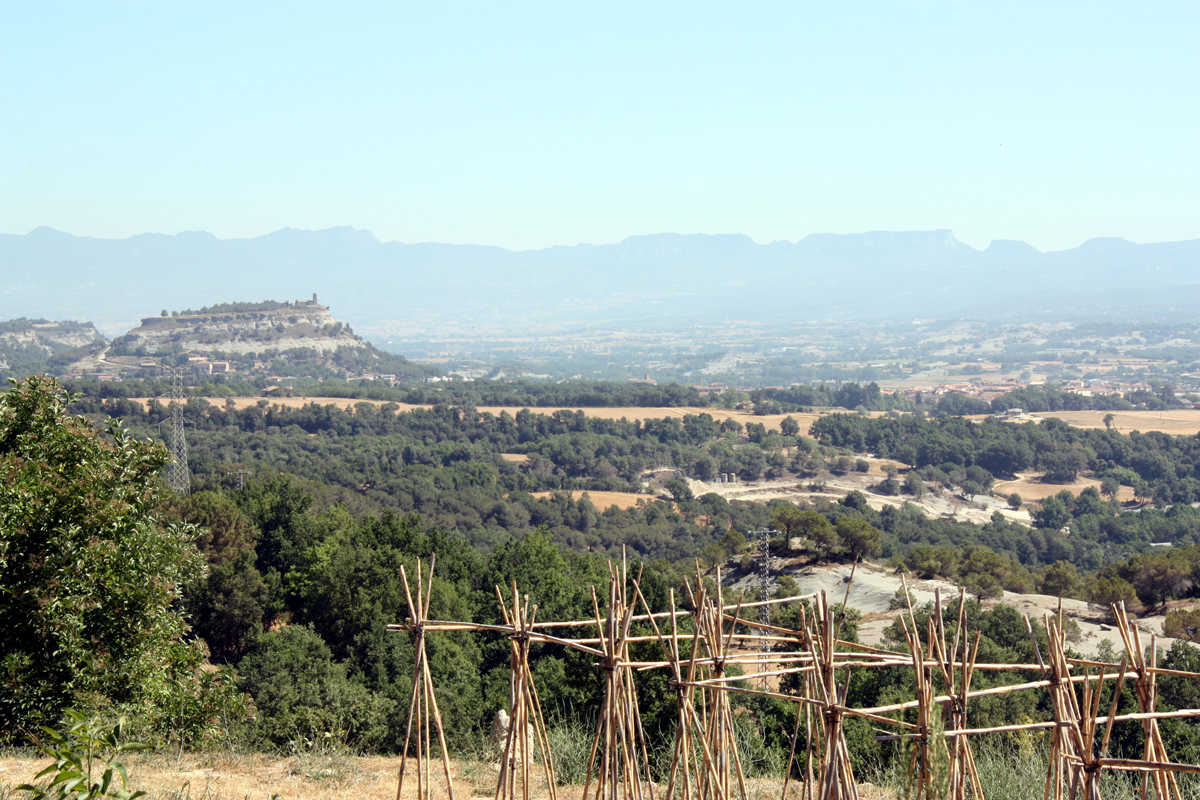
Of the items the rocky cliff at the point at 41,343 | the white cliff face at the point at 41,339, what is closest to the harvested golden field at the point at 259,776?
the rocky cliff at the point at 41,343

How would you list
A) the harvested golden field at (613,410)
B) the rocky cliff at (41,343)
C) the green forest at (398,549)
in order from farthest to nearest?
the rocky cliff at (41,343) < the harvested golden field at (613,410) < the green forest at (398,549)

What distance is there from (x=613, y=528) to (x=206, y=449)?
1218 inches

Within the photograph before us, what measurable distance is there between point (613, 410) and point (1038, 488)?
46113mm

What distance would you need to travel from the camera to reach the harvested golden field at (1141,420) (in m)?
92.9

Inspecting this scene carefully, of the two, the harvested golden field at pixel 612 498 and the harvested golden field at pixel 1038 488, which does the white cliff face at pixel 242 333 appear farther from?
the harvested golden field at pixel 1038 488

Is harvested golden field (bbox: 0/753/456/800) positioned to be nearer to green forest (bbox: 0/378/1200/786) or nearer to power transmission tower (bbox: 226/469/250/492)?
green forest (bbox: 0/378/1200/786)

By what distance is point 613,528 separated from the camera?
2248 inches

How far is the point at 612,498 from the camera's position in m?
67.6

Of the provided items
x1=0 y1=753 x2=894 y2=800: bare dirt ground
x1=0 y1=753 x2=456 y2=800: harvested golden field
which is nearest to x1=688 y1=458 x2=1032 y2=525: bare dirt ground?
x1=0 y1=753 x2=894 y2=800: bare dirt ground

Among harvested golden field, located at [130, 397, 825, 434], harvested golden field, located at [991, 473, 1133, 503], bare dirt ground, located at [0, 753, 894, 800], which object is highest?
bare dirt ground, located at [0, 753, 894, 800]

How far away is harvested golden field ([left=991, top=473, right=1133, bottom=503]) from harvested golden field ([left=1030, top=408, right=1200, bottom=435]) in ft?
57.6

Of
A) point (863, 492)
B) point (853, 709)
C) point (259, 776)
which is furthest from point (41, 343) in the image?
point (853, 709)

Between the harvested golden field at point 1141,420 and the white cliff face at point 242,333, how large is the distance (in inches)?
4507

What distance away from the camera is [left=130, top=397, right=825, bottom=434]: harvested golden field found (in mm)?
89188
